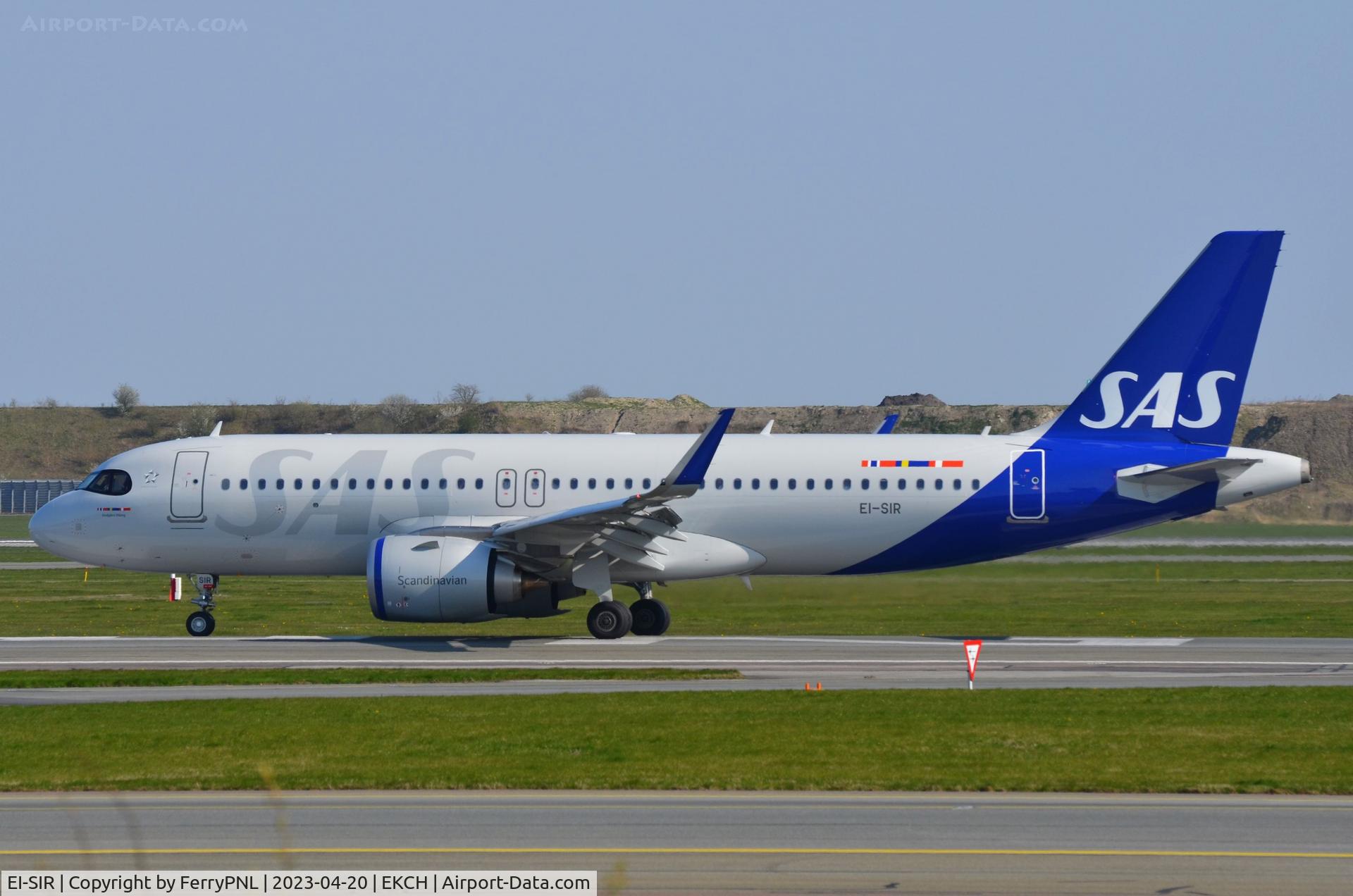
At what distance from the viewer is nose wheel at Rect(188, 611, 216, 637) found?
108 feet

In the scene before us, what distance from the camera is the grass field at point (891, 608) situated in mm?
33219

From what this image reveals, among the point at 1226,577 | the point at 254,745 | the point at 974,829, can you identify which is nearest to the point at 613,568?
the point at 254,745

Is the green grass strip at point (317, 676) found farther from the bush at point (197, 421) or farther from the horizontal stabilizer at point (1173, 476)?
the bush at point (197, 421)

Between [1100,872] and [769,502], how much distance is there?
2113cm

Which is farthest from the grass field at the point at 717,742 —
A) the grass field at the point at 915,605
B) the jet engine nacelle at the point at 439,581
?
the grass field at the point at 915,605

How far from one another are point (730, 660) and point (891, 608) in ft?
46.8

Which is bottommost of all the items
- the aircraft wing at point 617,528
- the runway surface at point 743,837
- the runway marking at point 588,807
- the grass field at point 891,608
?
the grass field at point 891,608

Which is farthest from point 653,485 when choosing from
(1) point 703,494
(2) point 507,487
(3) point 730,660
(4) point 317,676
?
(4) point 317,676

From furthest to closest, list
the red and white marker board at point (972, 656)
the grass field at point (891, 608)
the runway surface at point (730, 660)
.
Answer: the grass field at point (891, 608), the runway surface at point (730, 660), the red and white marker board at point (972, 656)

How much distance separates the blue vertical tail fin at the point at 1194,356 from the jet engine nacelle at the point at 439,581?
12.0m

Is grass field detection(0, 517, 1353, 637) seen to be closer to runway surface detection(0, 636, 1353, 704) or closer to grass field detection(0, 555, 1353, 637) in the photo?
grass field detection(0, 555, 1353, 637)

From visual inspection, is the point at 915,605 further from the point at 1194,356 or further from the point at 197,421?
the point at 197,421

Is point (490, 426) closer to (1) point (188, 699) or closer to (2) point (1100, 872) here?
(1) point (188, 699)

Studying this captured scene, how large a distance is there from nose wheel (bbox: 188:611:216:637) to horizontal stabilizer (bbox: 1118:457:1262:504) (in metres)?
18.9
